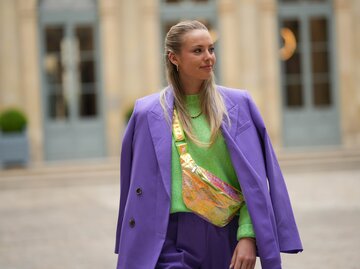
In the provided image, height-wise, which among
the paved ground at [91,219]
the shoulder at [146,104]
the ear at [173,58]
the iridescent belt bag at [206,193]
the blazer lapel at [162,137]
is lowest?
the paved ground at [91,219]

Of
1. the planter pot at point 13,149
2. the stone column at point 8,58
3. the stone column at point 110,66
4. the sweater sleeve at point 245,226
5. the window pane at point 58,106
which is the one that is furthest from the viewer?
the window pane at point 58,106

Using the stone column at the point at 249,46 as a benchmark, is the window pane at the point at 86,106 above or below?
below

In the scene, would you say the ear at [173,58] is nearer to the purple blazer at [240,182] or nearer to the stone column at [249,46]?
the purple blazer at [240,182]

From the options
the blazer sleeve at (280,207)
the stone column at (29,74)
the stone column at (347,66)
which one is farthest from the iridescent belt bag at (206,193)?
the stone column at (347,66)

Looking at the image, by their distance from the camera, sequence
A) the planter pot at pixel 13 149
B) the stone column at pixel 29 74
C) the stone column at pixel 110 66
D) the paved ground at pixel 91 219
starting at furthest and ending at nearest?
the stone column at pixel 110 66 → the stone column at pixel 29 74 → the planter pot at pixel 13 149 → the paved ground at pixel 91 219

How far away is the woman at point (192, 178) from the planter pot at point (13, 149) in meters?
12.7

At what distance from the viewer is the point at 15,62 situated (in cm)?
1681

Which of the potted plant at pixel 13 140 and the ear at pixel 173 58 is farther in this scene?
the potted plant at pixel 13 140

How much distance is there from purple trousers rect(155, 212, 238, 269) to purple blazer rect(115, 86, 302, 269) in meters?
0.05

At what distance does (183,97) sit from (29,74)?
46.8ft

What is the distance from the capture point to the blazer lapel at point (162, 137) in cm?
282

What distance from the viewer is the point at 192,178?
281 cm

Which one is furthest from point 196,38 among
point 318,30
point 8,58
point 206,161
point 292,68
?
point 318,30

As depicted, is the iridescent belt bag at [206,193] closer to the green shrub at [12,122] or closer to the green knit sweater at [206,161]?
the green knit sweater at [206,161]
